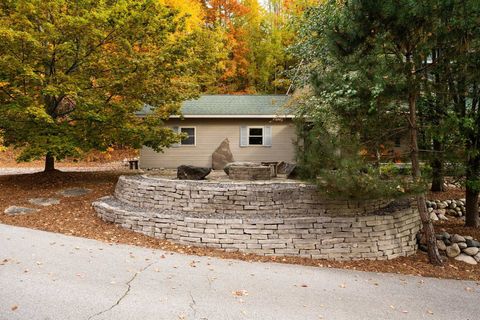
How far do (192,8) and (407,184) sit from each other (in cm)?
1865

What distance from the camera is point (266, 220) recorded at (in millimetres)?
6629

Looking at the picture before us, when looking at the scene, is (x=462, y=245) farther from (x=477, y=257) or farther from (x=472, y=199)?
(x=472, y=199)

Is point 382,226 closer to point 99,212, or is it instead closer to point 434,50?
point 434,50

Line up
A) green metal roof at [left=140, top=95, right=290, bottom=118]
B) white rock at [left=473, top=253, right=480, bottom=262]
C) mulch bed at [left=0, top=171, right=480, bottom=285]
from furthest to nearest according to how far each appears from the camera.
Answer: green metal roof at [left=140, top=95, right=290, bottom=118] → white rock at [left=473, top=253, right=480, bottom=262] → mulch bed at [left=0, top=171, right=480, bottom=285]

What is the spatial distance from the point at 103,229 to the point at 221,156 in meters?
8.33

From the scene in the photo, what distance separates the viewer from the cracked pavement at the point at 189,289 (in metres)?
4.08

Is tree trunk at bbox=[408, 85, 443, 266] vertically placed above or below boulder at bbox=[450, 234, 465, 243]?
above

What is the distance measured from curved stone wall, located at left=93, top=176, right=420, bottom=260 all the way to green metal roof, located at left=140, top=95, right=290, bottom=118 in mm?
7595

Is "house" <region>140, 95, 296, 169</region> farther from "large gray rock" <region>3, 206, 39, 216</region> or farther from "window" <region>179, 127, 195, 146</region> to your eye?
"large gray rock" <region>3, 206, 39, 216</region>

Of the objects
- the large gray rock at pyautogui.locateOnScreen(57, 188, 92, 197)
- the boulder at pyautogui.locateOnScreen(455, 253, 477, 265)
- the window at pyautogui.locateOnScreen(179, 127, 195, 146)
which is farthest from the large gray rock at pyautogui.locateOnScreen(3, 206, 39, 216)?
the boulder at pyautogui.locateOnScreen(455, 253, 477, 265)

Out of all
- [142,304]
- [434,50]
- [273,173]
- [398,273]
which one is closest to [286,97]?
[273,173]

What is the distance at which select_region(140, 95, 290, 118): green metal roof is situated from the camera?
50.2ft

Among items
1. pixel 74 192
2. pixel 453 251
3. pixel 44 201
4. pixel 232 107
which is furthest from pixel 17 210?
pixel 232 107

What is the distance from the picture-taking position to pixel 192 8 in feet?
69.1
